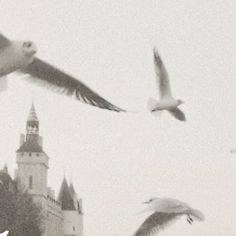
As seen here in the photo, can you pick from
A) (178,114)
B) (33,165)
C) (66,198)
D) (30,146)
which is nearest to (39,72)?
(178,114)

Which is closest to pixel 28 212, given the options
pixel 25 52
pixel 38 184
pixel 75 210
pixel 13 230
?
pixel 13 230

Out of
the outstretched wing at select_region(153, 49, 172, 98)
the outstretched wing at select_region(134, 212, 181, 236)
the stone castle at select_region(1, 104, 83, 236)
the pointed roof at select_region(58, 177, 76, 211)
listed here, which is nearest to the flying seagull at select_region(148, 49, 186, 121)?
the outstretched wing at select_region(153, 49, 172, 98)

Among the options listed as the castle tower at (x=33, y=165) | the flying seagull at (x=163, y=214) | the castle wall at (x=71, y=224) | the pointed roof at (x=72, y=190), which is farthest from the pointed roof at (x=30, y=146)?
the flying seagull at (x=163, y=214)

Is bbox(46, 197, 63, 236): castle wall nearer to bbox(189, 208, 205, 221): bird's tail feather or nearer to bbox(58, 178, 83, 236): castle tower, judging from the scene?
bbox(58, 178, 83, 236): castle tower

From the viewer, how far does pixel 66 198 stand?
45.3m

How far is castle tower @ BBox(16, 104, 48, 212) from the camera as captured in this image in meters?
41.2

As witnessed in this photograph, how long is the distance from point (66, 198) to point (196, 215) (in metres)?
42.6

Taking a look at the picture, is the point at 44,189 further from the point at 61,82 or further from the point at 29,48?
the point at 29,48

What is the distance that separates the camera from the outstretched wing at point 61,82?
11.1ft

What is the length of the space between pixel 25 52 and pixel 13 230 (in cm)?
1374

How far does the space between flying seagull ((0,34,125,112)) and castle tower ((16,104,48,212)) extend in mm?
37181

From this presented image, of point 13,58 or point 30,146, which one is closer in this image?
point 13,58

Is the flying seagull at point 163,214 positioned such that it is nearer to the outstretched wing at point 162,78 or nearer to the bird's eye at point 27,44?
the bird's eye at point 27,44

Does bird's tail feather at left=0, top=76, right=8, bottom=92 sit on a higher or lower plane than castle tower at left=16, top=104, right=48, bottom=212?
lower
